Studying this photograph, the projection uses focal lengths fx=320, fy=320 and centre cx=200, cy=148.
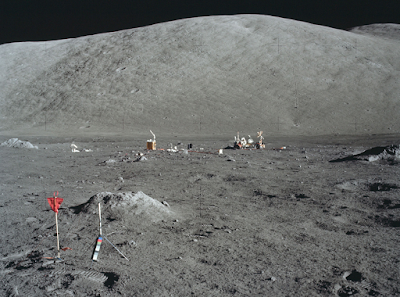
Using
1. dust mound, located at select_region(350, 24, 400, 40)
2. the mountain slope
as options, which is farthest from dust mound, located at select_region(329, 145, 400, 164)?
dust mound, located at select_region(350, 24, 400, 40)

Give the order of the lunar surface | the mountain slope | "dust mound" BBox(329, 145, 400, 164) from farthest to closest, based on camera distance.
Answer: the mountain slope < "dust mound" BBox(329, 145, 400, 164) < the lunar surface

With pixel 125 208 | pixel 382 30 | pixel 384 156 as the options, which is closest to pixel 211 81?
pixel 384 156

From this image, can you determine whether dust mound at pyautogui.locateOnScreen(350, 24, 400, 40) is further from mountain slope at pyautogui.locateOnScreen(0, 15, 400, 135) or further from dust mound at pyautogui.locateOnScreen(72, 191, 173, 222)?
dust mound at pyautogui.locateOnScreen(72, 191, 173, 222)

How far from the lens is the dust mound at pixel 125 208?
428 cm

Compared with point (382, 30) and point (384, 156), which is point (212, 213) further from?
point (382, 30)

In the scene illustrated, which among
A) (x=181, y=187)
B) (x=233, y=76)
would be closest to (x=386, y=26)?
(x=233, y=76)

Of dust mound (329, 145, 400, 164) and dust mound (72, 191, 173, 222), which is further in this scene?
dust mound (329, 145, 400, 164)

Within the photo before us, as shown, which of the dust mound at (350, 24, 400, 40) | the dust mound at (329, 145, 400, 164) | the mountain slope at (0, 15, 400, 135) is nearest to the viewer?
the dust mound at (329, 145, 400, 164)

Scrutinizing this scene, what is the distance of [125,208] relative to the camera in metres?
4.39

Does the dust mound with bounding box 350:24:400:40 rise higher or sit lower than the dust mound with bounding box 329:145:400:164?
higher

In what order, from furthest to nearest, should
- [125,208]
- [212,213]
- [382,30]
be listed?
[382,30], [212,213], [125,208]

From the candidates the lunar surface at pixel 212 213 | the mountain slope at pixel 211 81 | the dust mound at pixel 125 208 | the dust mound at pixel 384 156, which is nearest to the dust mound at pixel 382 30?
the mountain slope at pixel 211 81

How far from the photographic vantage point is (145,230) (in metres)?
3.96

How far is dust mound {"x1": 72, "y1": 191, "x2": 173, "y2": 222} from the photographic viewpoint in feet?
14.0
